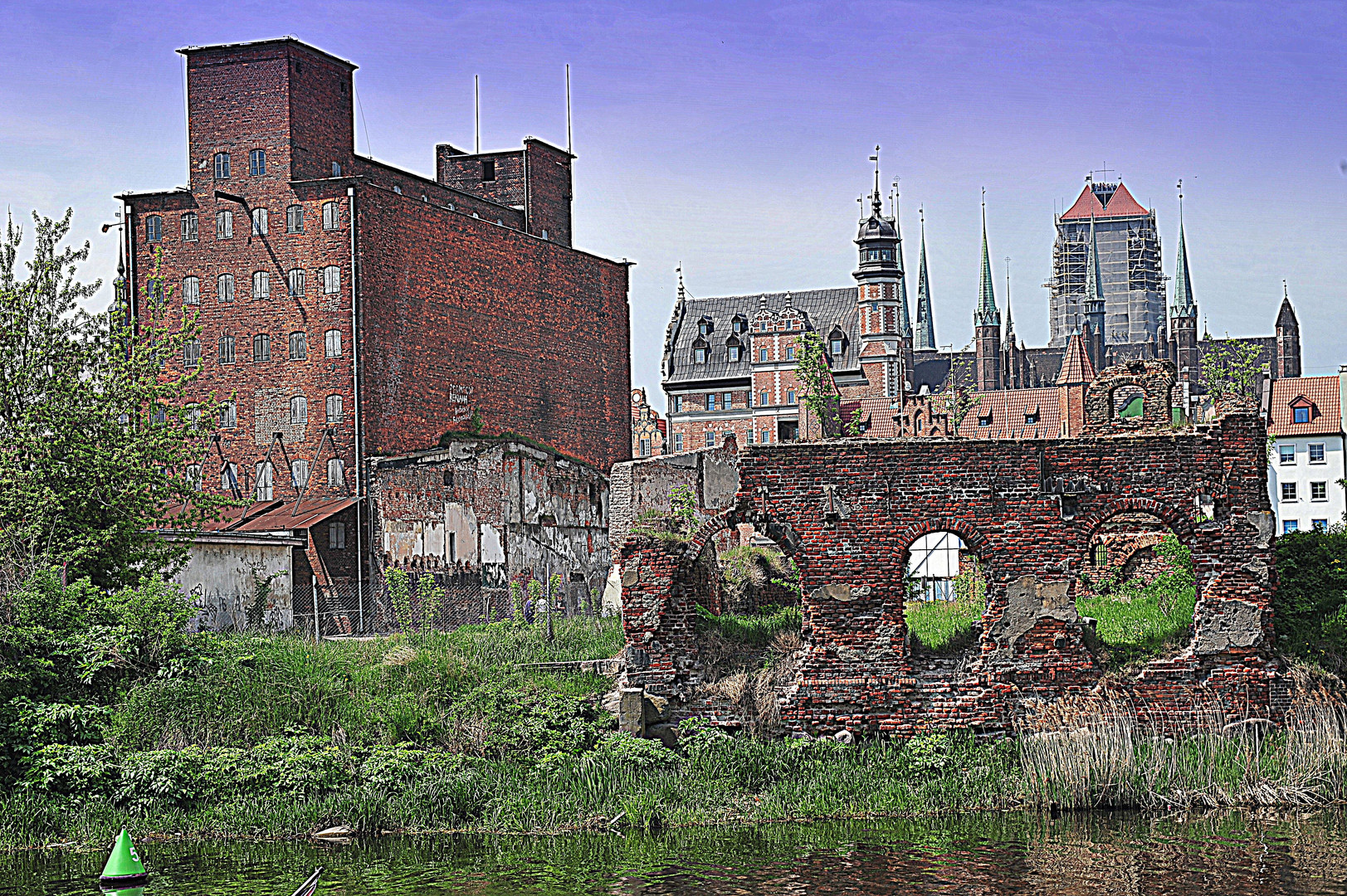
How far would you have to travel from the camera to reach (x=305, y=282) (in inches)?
1505

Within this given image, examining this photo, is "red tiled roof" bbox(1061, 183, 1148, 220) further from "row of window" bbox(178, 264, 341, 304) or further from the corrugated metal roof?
"row of window" bbox(178, 264, 341, 304)

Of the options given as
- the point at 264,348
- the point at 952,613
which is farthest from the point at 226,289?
the point at 952,613

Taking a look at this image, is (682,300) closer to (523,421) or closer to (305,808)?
(523,421)

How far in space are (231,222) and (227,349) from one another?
341 centimetres

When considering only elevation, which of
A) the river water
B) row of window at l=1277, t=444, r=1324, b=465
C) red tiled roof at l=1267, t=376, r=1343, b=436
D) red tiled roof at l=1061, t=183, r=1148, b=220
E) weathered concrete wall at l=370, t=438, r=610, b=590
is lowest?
the river water

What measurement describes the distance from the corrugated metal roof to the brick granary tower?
167 ft

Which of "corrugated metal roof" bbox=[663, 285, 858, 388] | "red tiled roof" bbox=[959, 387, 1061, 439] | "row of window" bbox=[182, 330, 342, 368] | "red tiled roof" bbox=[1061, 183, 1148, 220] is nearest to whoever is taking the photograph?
"row of window" bbox=[182, 330, 342, 368]

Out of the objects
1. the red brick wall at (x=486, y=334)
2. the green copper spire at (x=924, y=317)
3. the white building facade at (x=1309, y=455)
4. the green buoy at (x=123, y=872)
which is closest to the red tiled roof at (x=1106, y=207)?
the green copper spire at (x=924, y=317)

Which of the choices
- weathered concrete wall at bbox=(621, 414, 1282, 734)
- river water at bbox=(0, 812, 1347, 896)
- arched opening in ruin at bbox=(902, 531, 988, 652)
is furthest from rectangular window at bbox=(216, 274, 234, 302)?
river water at bbox=(0, 812, 1347, 896)

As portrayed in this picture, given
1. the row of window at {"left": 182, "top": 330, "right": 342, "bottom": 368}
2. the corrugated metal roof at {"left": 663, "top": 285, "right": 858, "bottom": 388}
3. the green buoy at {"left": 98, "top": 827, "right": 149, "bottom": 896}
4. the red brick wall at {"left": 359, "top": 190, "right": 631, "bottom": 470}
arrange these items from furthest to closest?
the corrugated metal roof at {"left": 663, "top": 285, "right": 858, "bottom": 388} → the red brick wall at {"left": 359, "top": 190, "right": 631, "bottom": 470} → the row of window at {"left": 182, "top": 330, "right": 342, "bottom": 368} → the green buoy at {"left": 98, "top": 827, "right": 149, "bottom": 896}

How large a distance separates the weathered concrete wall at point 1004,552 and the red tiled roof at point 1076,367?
2508 inches

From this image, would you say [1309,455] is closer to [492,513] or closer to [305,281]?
[492,513]

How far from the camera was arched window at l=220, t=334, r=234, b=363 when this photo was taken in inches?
1529

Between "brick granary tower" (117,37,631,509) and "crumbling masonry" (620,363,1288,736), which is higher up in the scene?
"brick granary tower" (117,37,631,509)
